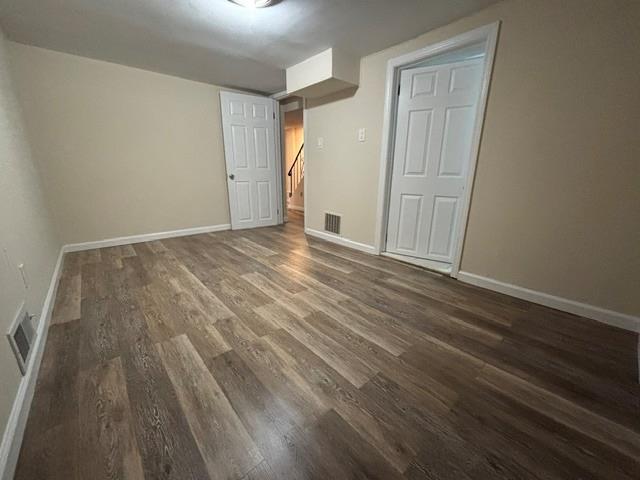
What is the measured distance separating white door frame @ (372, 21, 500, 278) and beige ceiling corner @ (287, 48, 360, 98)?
16.9 inches

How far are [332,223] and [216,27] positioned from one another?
2434 mm

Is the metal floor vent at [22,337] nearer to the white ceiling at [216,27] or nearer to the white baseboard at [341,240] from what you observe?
the white ceiling at [216,27]

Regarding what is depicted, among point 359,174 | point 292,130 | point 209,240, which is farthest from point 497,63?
point 292,130

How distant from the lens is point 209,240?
3619 mm

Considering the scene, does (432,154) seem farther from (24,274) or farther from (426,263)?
(24,274)

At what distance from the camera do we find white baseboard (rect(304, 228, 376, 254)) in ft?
10.4

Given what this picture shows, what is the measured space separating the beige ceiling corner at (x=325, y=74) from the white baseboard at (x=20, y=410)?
10.2 ft

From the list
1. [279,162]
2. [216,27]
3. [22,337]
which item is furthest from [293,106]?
[22,337]

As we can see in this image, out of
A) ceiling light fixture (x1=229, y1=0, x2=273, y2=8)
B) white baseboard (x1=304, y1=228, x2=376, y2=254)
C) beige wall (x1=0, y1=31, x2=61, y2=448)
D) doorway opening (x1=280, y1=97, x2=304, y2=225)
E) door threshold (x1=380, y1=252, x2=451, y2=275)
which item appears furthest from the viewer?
doorway opening (x1=280, y1=97, x2=304, y2=225)

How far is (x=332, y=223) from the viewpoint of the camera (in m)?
3.59

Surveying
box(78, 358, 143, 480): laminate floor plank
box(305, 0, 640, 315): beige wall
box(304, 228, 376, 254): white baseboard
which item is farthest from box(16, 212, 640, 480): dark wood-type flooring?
box(304, 228, 376, 254): white baseboard

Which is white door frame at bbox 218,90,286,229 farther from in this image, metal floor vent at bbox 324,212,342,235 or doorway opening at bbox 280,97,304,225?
metal floor vent at bbox 324,212,342,235

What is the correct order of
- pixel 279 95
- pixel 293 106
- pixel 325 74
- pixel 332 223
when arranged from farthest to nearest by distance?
1. pixel 293 106
2. pixel 279 95
3. pixel 332 223
4. pixel 325 74

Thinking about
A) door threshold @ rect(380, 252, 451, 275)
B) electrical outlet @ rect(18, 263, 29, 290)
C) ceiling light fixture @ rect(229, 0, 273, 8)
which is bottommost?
door threshold @ rect(380, 252, 451, 275)
